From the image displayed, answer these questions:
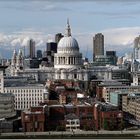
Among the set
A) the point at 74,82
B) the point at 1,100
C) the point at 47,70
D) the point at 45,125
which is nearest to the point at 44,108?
the point at 45,125

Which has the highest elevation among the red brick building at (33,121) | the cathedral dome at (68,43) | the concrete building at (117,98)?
the cathedral dome at (68,43)

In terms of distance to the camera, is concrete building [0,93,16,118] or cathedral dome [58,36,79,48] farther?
cathedral dome [58,36,79,48]

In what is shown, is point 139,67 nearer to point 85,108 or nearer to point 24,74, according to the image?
point 24,74

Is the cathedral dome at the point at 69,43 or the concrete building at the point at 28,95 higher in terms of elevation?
the cathedral dome at the point at 69,43

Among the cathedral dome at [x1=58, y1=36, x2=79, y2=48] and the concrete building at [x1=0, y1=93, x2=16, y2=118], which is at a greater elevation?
the cathedral dome at [x1=58, y1=36, x2=79, y2=48]

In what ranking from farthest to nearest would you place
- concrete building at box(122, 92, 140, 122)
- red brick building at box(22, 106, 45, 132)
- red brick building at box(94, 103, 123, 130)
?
concrete building at box(122, 92, 140, 122) → red brick building at box(94, 103, 123, 130) → red brick building at box(22, 106, 45, 132)

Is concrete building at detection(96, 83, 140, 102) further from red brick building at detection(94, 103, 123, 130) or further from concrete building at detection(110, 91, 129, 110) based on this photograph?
red brick building at detection(94, 103, 123, 130)

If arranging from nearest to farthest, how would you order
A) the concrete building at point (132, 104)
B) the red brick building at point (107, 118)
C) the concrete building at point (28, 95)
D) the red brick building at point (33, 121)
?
the red brick building at point (33, 121)
the red brick building at point (107, 118)
the concrete building at point (132, 104)
the concrete building at point (28, 95)

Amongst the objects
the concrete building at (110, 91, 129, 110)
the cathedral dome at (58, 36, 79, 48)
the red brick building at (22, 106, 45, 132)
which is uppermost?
the cathedral dome at (58, 36, 79, 48)

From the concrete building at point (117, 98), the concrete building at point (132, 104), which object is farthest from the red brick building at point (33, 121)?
the concrete building at point (117, 98)

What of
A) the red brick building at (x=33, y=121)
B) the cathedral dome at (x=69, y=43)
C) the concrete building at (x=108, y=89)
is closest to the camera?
the red brick building at (x=33, y=121)

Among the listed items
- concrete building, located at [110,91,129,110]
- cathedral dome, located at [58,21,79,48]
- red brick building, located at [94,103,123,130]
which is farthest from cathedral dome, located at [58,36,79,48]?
red brick building, located at [94,103,123,130]

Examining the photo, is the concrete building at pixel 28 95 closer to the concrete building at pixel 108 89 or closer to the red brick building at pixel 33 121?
the concrete building at pixel 108 89
